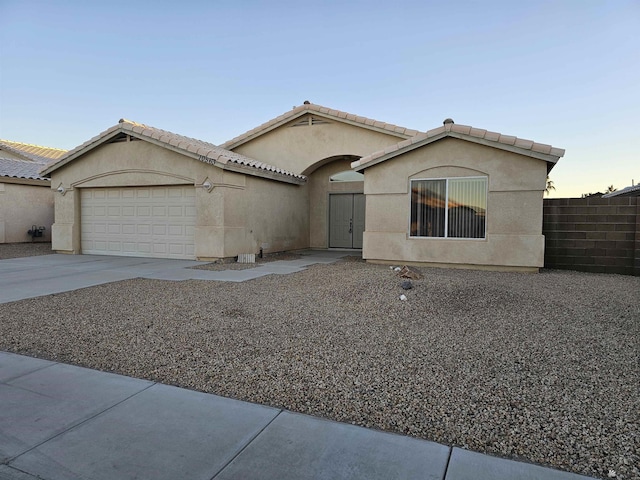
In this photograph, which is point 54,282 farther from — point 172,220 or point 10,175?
point 10,175

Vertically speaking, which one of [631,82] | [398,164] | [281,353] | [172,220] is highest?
[631,82]

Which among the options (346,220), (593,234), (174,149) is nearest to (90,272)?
(174,149)

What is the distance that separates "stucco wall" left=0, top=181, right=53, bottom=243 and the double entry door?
14.8 meters

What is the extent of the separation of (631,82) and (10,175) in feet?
83.9

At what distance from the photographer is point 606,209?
11.6 meters

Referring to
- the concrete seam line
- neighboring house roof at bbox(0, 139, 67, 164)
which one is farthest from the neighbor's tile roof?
the concrete seam line

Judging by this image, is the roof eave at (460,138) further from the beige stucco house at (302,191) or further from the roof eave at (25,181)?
the roof eave at (25,181)

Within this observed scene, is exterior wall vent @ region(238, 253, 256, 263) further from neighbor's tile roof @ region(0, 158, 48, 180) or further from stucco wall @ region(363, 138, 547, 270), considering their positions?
neighbor's tile roof @ region(0, 158, 48, 180)

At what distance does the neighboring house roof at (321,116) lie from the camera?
16.3 meters

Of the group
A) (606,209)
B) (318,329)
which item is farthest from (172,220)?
(606,209)

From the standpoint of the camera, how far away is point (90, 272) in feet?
37.0

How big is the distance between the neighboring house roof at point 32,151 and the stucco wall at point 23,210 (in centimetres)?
634

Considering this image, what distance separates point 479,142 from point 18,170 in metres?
21.9

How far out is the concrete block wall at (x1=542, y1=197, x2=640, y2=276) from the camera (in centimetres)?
1149
